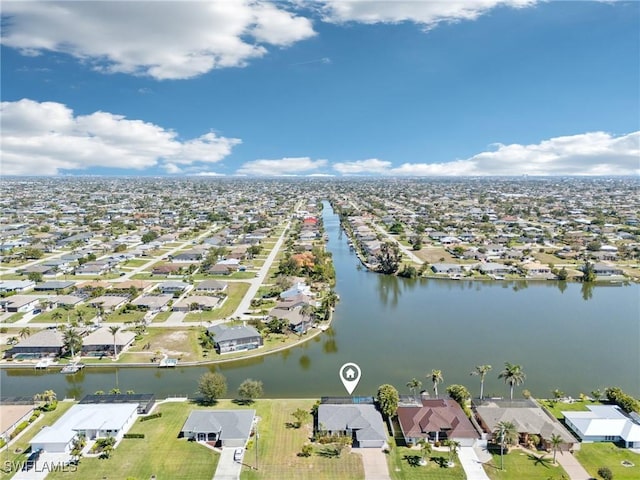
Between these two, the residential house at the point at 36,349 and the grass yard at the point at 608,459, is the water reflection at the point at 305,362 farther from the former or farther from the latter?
the residential house at the point at 36,349

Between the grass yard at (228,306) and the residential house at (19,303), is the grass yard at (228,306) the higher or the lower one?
the lower one

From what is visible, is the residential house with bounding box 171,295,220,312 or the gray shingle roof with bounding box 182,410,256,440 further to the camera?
the residential house with bounding box 171,295,220,312

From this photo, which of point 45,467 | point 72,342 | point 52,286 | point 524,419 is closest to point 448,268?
point 524,419

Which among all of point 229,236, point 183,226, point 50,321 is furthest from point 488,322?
point 183,226

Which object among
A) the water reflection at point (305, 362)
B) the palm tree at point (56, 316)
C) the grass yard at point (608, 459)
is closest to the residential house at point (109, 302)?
the palm tree at point (56, 316)

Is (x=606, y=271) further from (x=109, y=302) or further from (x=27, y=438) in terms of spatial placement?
(x=27, y=438)

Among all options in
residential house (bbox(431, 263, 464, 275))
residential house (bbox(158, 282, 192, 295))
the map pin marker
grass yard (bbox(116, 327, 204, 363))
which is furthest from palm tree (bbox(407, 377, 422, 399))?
residential house (bbox(431, 263, 464, 275))

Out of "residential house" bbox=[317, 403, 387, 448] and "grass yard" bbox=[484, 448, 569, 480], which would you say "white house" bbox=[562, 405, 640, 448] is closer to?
"grass yard" bbox=[484, 448, 569, 480]
